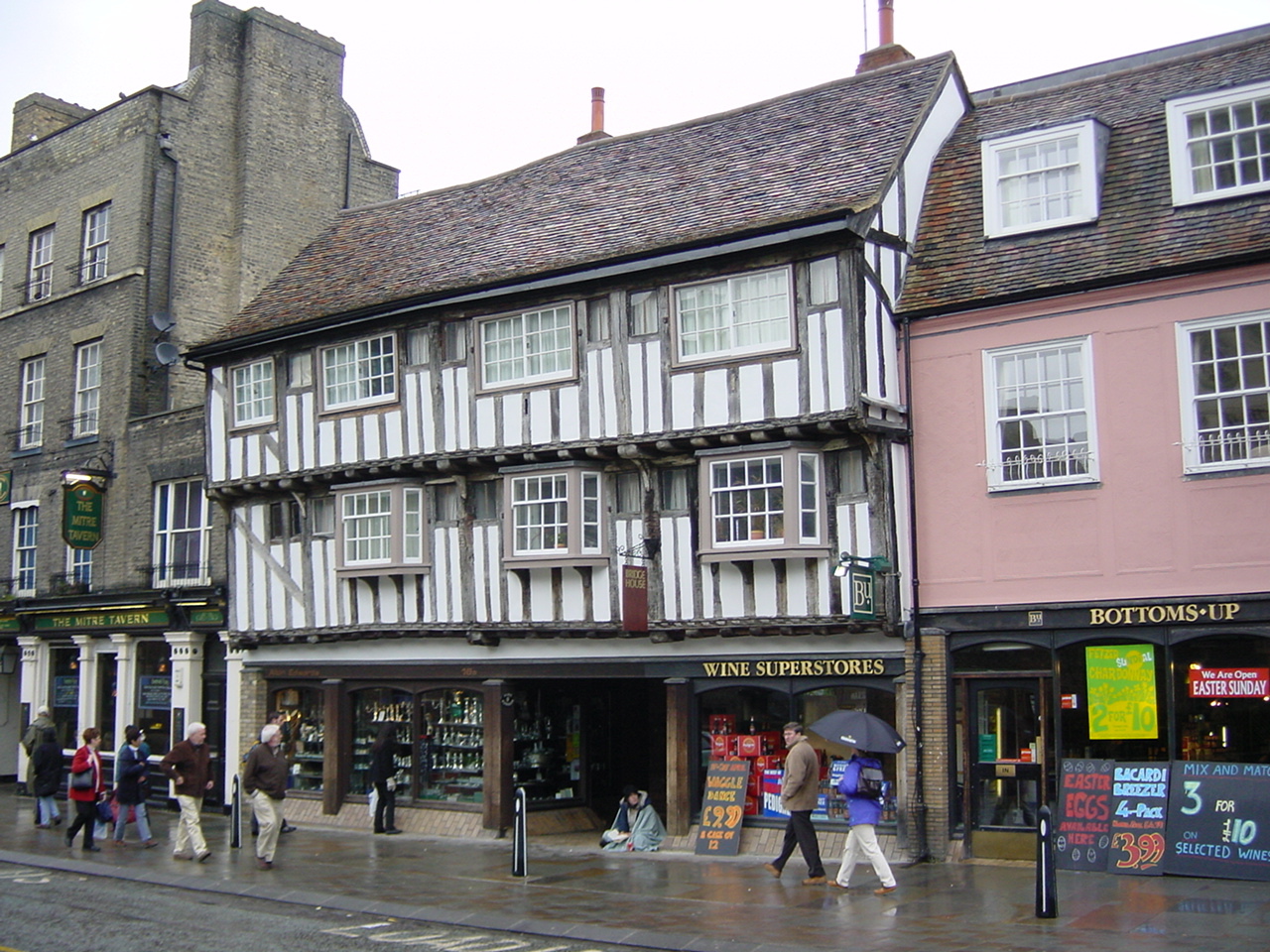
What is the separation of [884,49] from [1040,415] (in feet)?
25.8

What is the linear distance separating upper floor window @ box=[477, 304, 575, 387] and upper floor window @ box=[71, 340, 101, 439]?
10458mm

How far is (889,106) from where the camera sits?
62.3ft

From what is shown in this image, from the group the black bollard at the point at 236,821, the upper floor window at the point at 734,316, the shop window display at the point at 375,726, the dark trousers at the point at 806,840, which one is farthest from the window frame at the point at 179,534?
the dark trousers at the point at 806,840

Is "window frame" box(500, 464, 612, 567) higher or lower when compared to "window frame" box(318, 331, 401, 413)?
lower

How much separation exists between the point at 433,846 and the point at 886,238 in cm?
1010

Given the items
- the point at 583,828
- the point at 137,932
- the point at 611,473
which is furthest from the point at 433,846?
the point at 137,932

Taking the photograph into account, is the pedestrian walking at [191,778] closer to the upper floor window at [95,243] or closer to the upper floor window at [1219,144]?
the upper floor window at [95,243]

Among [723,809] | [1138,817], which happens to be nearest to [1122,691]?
[1138,817]

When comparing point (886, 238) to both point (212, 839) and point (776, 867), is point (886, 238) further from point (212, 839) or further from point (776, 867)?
point (212, 839)

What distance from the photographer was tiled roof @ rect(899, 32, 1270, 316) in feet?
50.3

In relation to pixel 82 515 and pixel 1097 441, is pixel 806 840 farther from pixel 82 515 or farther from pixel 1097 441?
pixel 82 515

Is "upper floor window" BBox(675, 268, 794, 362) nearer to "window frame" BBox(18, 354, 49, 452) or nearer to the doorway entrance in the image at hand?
the doorway entrance

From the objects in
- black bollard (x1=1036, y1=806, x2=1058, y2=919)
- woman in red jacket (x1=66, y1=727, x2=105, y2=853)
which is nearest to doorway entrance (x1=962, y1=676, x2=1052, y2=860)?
black bollard (x1=1036, y1=806, x2=1058, y2=919)

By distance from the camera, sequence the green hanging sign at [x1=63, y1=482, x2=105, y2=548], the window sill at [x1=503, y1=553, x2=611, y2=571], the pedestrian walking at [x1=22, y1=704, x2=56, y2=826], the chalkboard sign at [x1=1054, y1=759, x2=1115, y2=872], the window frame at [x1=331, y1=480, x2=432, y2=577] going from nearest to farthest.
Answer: the chalkboard sign at [x1=1054, y1=759, x2=1115, y2=872] → the window sill at [x1=503, y1=553, x2=611, y2=571] → the window frame at [x1=331, y1=480, x2=432, y2=577] → the pedestrian walking at [x1=22, y1=704, x2=56, y2=826] → the green hanging sign at [x1=63, y1=482, x2=105, y2=548]
